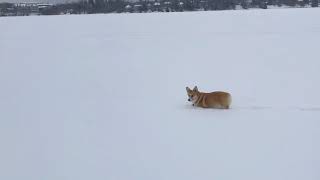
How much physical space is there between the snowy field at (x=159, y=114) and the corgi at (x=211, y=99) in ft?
0.29

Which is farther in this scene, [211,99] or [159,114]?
[211,99]

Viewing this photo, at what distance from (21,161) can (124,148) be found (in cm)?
77

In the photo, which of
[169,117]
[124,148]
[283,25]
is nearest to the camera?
[124,148]

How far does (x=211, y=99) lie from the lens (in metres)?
5.64

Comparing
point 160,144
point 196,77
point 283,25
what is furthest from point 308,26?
point 160,144

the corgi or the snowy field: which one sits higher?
the corgi

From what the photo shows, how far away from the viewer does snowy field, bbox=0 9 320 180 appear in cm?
381

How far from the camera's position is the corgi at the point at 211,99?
5570 millimetres

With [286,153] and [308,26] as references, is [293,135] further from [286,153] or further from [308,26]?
[308,26]

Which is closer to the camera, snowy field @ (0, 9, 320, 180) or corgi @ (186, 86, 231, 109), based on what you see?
snowy field @ (0, 9, 320, 180)

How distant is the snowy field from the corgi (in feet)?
0.29

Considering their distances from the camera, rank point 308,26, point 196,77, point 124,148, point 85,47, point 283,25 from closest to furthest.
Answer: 1. point 124,148
2. point 196,77
3. point 85,47
4. point 308,26
5. point 283,25

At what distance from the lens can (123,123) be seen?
5117mm

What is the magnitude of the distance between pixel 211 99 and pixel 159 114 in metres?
0.56
